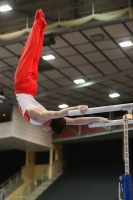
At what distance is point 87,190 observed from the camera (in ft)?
57.1

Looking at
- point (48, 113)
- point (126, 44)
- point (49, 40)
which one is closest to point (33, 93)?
point (48, 113)

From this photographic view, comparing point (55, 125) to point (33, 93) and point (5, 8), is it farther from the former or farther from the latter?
point (5, 8)

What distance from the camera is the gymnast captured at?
5.08m

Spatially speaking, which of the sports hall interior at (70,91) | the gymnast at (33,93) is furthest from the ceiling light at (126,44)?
the gymnast at (33,93)

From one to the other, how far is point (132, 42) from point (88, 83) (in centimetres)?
368

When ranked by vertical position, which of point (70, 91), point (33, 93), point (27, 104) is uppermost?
point (70, 91)

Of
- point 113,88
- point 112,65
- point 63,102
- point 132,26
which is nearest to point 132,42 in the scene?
point 132,26

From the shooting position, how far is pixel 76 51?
1207 cm

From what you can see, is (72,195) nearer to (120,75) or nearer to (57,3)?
(120,75)

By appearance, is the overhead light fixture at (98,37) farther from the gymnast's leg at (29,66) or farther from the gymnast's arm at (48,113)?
the gymnast's arm at (48,113)

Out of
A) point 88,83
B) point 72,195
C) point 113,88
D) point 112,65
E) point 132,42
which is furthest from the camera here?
point 72,195

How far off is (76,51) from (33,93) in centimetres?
676

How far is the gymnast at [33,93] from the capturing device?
508 centimetres

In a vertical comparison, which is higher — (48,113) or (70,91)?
(70,91)
